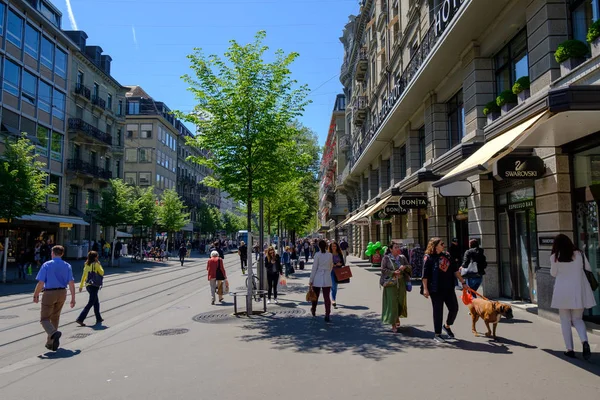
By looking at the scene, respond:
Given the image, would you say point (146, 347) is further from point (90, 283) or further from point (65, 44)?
point (65, 44)

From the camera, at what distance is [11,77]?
29.8 meters

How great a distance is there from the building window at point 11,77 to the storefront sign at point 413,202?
87.8 feet

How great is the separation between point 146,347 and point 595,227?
846 centimetres

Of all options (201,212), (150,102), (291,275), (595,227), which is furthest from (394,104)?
(201,212)

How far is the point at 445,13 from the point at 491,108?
3.62m

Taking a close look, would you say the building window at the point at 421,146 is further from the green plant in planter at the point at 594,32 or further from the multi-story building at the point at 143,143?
the multi-story building at the point at 143,143

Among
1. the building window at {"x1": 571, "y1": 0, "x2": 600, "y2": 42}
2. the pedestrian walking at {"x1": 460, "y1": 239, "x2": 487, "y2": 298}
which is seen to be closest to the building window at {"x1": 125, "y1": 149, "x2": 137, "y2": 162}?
the pedestrian walking at {"x1": 460, "y1": 239, "x2": 487, "y2": 298}

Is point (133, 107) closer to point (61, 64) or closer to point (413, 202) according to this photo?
point (61, 64)

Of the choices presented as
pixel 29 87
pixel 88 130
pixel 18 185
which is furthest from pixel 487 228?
pixel 88 130

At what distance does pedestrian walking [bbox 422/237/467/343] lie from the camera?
298 inches

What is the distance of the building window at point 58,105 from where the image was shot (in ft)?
115

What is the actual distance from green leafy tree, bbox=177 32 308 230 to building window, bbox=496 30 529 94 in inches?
222

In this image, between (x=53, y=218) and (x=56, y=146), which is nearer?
(x=53, y=218)

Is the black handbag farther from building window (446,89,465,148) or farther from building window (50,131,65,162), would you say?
building window (50,131,65,162)
